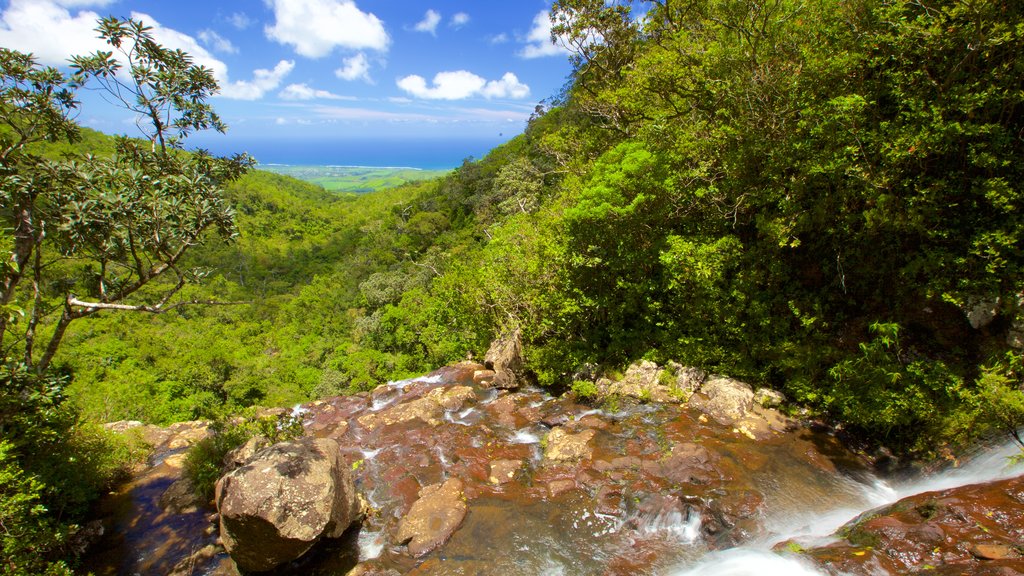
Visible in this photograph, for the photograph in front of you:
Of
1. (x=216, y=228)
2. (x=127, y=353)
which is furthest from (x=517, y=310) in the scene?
(x=127, y=353)

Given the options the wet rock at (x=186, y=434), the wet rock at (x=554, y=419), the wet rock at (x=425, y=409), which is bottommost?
the wet rock at (x=186, y=434)

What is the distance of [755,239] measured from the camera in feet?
45.8

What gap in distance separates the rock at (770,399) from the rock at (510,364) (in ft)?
28.0

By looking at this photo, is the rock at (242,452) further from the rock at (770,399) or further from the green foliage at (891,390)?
the green foliage at (891,390)

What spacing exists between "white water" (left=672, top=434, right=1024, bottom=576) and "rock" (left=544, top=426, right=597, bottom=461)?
13.3ft

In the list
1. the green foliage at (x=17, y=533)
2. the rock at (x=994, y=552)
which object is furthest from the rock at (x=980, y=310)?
the green foliage at (x=17, y=533)

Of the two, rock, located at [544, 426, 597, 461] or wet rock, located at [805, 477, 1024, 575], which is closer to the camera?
wet rock, located at [805, 477, 1024, 575]

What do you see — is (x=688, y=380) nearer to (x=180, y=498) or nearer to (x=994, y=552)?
(x=994, y=552)

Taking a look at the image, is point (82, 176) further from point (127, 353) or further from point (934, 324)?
point (127, 353)

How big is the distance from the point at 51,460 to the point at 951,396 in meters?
21.0

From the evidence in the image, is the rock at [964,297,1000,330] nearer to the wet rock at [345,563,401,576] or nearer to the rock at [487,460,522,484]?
the rock at [487,460,522,484]

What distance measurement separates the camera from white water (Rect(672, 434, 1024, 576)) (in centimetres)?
807

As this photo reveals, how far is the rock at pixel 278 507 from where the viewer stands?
340 inches

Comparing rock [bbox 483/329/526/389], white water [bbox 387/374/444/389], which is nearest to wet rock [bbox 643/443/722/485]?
rock [bbox 483/329/526/389]
